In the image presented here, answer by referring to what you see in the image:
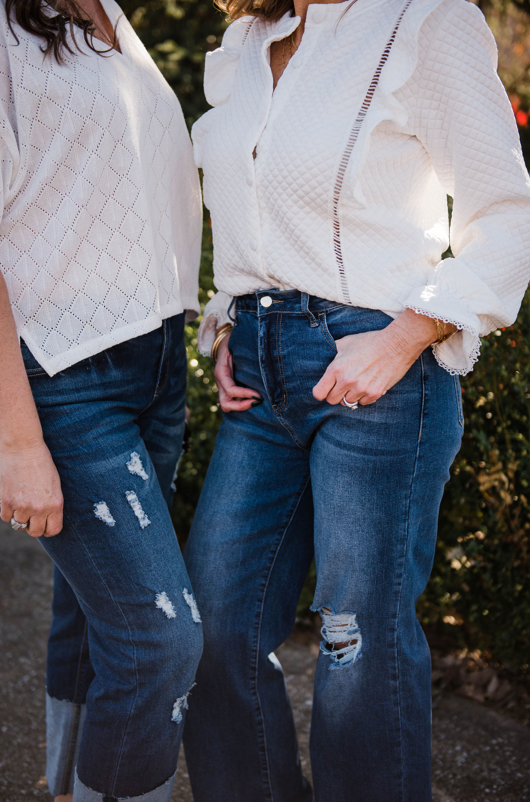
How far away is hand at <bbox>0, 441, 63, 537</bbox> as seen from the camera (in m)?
1.31

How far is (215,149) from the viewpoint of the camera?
62.5 inches

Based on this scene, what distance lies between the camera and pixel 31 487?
1313mm

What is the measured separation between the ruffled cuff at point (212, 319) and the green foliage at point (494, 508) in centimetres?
88

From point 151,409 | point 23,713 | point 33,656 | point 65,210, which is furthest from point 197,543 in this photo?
point 33,656

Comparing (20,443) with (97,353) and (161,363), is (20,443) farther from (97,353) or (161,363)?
(161,363)

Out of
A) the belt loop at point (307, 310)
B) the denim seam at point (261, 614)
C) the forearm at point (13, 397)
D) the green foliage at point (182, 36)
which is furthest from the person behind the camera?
the green foliage at point (182, 36)

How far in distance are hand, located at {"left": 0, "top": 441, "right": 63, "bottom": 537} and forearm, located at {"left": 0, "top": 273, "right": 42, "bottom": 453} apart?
0.07ft

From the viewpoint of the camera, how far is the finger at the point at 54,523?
1.34 meters

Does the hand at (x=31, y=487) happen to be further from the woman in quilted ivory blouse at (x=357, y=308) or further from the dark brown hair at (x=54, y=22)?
the dark brown hair at (x=54, y=22)

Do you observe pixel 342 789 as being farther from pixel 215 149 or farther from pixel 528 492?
pixel 215 149

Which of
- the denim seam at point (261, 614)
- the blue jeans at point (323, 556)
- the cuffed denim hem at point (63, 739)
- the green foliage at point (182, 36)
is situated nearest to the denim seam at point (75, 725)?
the cuffed denim hem at point (63, 739)

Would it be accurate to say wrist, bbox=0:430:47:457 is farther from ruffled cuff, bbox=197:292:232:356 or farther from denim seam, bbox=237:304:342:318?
ruffled cuff, bbox=197:292:232:356

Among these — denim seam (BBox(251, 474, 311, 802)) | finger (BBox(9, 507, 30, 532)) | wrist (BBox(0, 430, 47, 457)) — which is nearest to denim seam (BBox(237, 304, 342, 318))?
denim seam (BBox(251, 474, 311, 802))

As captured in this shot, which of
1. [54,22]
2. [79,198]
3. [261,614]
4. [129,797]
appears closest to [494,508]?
[261,614]
